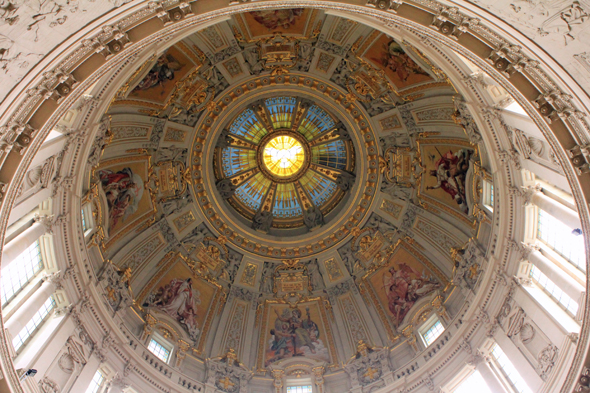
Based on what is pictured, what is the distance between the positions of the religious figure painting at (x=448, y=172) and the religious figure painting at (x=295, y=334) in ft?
31.9

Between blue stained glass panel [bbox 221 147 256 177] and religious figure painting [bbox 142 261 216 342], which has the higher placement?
blue stained glass panel [bbox 221 147 256 177]

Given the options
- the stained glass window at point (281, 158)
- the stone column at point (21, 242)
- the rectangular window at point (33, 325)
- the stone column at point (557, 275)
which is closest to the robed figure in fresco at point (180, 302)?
the stained glass window at point (281, 158)

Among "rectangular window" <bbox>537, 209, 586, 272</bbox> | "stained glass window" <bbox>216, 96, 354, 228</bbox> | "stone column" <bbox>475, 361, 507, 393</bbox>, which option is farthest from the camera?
"stained glass window" <bbox>216, 96, 354, 228</bbox>

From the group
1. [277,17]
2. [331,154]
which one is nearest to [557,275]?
[277,17]

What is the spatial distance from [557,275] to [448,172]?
32.1ft

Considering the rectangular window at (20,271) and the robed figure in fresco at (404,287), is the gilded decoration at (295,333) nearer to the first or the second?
the robed figure in fresco at (404,287)

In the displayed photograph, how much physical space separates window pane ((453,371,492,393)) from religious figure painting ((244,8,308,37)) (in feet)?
57.5

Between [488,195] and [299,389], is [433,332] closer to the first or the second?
[488,195]

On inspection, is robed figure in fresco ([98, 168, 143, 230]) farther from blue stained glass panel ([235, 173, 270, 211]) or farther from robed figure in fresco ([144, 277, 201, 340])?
blue stained glass panel ([235, 173, 270, 211])

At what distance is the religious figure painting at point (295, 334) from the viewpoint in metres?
24.9

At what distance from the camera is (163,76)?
22.0m

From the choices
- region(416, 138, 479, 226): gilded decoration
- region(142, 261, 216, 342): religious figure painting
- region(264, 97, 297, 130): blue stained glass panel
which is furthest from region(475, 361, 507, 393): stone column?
region(264, 97, 297, 130): blue stained glass panel

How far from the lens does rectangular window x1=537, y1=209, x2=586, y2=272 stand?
47.2 ft

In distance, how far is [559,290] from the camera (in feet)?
50.2
